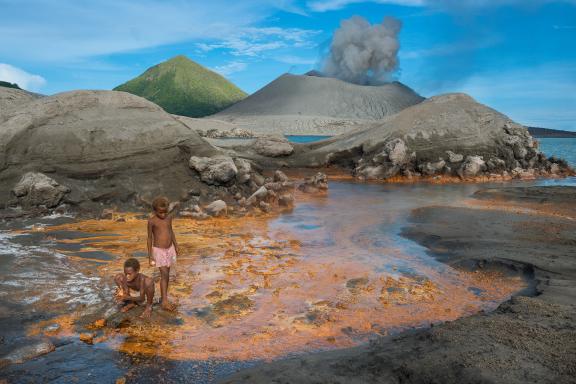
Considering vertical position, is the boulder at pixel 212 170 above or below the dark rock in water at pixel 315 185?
above

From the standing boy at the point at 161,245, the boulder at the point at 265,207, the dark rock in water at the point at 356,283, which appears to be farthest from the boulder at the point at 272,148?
the standing boy at the point at 161,245

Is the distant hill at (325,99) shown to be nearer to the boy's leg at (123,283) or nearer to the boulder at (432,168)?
the boulder at (432,168)

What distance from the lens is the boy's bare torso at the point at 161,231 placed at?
584cm

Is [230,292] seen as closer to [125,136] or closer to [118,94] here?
[125,136]

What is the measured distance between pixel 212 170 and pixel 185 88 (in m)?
165

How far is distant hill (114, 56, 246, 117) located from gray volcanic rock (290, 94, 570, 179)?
131175mm

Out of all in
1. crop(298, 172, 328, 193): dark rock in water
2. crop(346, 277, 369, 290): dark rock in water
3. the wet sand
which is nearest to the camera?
the wet sand

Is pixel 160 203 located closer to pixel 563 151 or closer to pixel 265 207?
pixel 265 207

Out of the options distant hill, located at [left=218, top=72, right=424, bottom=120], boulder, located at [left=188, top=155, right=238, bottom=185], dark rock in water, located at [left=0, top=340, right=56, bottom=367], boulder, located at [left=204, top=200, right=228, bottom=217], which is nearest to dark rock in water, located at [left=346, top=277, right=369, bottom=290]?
dark rock in water, located at [left=0, top=340, right=56, bottom=367]

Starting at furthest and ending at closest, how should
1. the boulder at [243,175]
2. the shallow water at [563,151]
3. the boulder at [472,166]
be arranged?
1. the shallow water at [563,151]
2. the boulder at [472,166]
3. the boulder at [243,175]

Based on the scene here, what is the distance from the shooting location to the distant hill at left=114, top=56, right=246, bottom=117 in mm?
158300

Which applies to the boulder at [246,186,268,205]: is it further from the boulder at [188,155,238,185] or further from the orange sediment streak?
the orange sediment streak

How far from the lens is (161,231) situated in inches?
230

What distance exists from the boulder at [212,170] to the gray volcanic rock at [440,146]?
9619 millimetres
